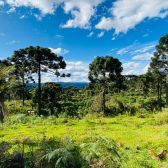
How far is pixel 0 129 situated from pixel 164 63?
18.4m

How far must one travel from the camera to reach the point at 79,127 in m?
6.82

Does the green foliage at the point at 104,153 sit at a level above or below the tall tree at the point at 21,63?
below

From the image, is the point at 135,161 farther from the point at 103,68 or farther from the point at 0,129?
the point at 103,68

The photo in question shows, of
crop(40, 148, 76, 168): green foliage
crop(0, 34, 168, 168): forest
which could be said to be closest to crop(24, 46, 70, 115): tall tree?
crop(0, 34, 168, 168): forest

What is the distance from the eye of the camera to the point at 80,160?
97.0 inches

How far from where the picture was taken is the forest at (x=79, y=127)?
8.21 ft

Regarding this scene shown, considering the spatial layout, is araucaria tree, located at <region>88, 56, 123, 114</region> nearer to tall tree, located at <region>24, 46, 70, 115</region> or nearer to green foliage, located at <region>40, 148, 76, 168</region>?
tall tree, located at <region>24, 46, 70, 115</region>

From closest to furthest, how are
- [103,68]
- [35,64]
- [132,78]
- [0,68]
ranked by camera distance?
[0,68] → [35,64] → [103,68] → [132,78]

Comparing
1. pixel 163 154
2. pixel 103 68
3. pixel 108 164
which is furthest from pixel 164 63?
pixel 108 164

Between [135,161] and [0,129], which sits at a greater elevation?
[135,161]

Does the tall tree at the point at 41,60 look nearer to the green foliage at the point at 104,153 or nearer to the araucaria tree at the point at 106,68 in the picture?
the araucaria tree at the point at 106,68

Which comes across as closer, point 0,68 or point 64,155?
point 64,155

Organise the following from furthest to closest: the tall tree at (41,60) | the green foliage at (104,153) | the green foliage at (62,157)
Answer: the tall tree at (41,60), the green foliage at (104,153), the green foliage at (62,157)

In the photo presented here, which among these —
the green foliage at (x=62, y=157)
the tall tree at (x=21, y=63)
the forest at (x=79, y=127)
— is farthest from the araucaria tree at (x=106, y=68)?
the green foliage at (x=62, y=157)
